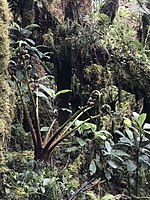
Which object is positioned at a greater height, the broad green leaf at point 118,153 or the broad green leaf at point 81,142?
the broad green leaf at point 81,142

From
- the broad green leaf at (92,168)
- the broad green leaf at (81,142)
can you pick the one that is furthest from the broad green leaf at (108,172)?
the broad green leaf at (81,142)

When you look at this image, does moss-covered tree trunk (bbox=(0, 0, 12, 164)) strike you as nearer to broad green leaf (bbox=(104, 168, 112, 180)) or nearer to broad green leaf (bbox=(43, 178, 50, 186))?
broad green leaf (bbox=(43, 178, 50, 186))

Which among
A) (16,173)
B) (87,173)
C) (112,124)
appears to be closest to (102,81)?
(112,124)

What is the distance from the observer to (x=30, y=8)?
3.04m

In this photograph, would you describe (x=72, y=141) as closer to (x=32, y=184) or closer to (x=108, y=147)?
(x=108, y=147)

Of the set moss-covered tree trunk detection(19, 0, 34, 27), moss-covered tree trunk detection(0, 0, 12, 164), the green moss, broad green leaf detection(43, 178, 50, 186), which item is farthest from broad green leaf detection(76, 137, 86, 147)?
moss-covered tree trunk detection(19, 0, 34, 27)

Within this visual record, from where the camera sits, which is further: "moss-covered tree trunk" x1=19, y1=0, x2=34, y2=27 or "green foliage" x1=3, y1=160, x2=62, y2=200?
"moss-covered tree trunk" x1=19, y1=0, x2=34, y2=27

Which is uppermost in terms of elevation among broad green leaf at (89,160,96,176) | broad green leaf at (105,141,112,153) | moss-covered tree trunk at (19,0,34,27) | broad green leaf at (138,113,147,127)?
moss-covered tree trunk at (19,0,34,27)

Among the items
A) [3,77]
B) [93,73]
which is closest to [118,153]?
[93,73]

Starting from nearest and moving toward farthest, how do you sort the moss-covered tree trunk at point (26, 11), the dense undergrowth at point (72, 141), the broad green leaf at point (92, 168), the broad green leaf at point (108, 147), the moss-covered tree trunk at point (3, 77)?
the moss-covered tree trunk at point (3, 77), the dense undergrowth at point (72, 141), the broad green leaf at point (92, 168), the broad green leaf at point (108, 147), the moss-covered tree trunk at point (26, 11)

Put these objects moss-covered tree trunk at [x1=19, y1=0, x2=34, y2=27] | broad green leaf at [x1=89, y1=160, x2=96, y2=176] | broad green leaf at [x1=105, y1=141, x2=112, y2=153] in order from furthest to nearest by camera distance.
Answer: moss-covered tree trunk at [x1=19, y1=0, x2=34, y2=27], broad green leaf at [x1=105, y1=141, x2=112, y2=153], broad green leaf at [x1=89, y1=160, x2=96, y2=176]

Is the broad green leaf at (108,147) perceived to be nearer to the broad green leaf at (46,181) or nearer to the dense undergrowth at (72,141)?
the dense undergrowth at (72,141)

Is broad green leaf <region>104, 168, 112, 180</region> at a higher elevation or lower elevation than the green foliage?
lower

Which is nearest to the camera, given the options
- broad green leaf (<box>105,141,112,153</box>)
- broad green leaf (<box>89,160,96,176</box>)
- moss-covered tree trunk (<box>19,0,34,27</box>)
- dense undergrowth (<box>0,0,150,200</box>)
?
dense undergrowth (<box>0,0,150,200</box>)
